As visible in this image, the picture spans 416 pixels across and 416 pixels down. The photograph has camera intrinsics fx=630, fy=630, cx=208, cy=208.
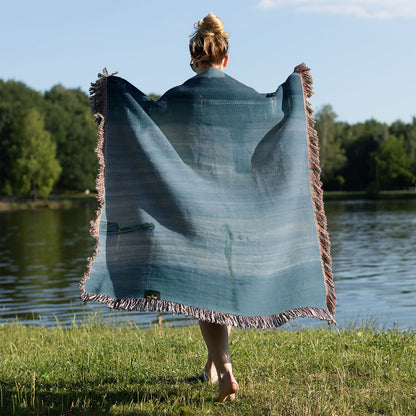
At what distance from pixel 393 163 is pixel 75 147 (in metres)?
42.7

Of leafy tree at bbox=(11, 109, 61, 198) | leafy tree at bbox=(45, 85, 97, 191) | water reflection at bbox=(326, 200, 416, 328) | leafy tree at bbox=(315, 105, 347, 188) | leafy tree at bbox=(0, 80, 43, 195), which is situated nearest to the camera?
water reflection at bbox=(326, 200, 416, 328)

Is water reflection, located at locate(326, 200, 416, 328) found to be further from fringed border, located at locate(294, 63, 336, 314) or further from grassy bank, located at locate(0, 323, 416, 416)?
fringed border, located at locate(294, 63, 336, 314)

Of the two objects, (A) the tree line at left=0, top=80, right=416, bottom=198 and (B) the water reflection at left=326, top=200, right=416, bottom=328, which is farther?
(A) the tree line at left=0, top=80, right=416, bottom=198

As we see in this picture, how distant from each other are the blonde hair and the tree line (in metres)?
53.8

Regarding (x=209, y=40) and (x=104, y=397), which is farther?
(x=104, y=397)

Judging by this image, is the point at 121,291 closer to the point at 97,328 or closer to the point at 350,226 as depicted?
the point at 97,328

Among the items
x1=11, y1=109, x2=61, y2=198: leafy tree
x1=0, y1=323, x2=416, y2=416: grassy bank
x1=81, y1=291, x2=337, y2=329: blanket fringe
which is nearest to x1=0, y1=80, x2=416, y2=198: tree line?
x1=11, y1=109, x2=61, y2=198: leafy tree

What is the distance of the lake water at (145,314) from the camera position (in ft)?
36.6

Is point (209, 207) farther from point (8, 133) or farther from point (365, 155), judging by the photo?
point (365, 155)

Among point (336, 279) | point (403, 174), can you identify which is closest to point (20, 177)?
point (336, 279)

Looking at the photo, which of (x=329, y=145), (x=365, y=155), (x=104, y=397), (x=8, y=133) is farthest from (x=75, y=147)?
(x=104, y=397)

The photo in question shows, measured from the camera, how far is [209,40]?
11.9ft

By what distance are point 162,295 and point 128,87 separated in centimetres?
129

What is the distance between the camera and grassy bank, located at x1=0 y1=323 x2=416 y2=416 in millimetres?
3555
